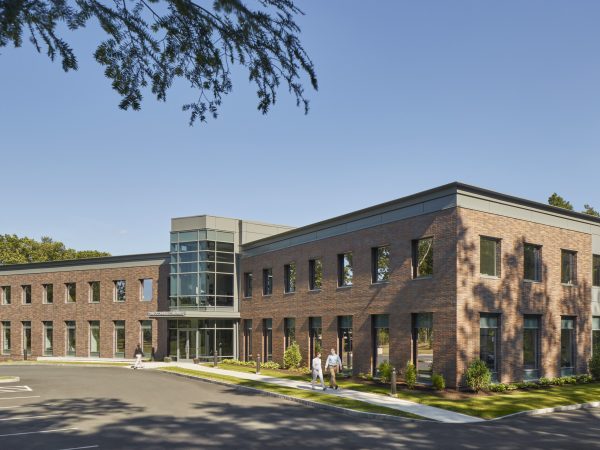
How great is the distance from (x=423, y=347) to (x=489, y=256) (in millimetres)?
5229

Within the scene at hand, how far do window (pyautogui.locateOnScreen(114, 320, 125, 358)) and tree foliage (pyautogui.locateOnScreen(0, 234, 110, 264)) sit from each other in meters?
37.6

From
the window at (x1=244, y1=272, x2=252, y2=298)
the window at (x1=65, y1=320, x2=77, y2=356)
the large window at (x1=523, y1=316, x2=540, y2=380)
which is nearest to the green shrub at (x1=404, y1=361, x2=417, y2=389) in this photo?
the large window at (x1=523, y1=316, x2=540, y2=380)

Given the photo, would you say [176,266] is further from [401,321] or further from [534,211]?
[534,211]

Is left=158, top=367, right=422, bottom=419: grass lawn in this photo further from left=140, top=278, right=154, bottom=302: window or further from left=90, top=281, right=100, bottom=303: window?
left=90, top=281, right=100, bottom=303: window

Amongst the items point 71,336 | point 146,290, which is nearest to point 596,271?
point 146,290

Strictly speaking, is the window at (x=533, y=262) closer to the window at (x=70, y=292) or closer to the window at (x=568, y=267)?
the window at (x=568, y=267)

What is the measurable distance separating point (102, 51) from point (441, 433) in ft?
46.3

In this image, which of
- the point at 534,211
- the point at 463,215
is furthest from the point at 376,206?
the point at 534,211

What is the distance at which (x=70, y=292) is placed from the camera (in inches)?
2122

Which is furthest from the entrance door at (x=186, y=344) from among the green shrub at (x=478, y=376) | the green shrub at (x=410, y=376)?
the green shrub at (x=478, y=376)

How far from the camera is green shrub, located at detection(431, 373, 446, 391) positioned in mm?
25438

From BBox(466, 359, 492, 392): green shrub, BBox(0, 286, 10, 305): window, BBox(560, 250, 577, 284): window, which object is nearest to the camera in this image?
BBox(466, 359, 492, 392): green shrub

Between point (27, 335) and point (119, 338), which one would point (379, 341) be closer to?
point (119, 338)

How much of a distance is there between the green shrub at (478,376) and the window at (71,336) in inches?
1494
